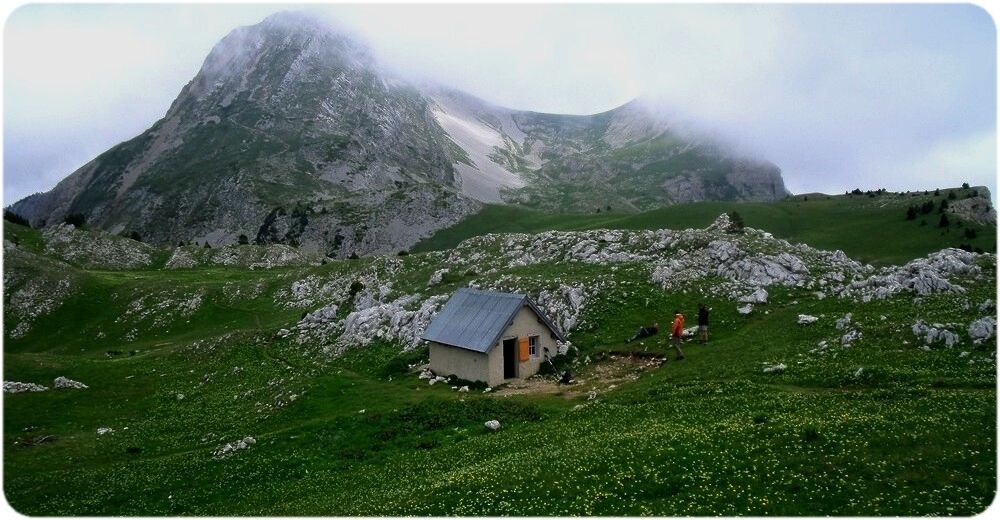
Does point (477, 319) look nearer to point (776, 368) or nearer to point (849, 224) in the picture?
point (776, 368)

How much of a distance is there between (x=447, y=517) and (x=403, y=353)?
33442 mm

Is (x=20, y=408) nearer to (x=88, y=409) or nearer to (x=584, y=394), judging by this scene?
(x=88, y=409)

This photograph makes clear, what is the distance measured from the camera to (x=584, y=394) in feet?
135

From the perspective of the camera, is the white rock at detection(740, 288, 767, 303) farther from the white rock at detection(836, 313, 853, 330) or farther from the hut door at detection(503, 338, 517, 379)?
the hut door at detection(503, 338, 517, 379)

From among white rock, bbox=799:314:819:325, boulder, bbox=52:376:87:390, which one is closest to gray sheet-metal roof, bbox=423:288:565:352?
white rock, bbox=799:314:819:325

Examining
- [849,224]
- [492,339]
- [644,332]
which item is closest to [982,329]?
[644,332]

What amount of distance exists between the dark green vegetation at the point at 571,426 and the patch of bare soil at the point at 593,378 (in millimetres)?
386

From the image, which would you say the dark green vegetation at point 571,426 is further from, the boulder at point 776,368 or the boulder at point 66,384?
the boulder at point 66,384

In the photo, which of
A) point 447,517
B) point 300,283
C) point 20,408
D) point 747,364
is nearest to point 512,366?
point 747,364

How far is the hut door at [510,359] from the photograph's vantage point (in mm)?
48875

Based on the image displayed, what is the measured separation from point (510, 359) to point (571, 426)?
53.7ft

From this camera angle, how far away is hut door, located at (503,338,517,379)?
48.9 metres

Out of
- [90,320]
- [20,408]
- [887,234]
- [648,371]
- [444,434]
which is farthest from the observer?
[887,234]

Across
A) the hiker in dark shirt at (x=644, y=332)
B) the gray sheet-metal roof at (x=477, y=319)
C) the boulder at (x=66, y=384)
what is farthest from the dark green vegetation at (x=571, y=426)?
the gray sheet-metal roof at (x=477, y=319)
